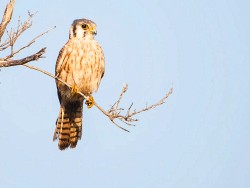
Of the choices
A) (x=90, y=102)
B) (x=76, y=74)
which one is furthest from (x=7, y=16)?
(x=90, y=102)

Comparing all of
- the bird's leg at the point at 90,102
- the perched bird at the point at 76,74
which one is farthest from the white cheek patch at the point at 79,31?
the bird's leg at the point at 90,102

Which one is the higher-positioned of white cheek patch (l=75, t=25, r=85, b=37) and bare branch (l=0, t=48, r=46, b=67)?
white cheek patch (l=75, t=25, r=85, b=37)

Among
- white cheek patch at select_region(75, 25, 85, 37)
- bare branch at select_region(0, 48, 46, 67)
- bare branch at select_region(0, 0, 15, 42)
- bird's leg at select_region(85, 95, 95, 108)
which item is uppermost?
white cheek patch at select_region(75, 25, 85, 37)

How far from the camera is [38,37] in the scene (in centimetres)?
548

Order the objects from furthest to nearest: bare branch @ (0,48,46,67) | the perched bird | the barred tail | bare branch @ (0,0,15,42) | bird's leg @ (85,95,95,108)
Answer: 1. the barred tail
2. the perched bird
3. bird's leg @ (85,95,95,108)
4. bare branch @ (0,0,15,42)
5. bare branch @ (0,48,46,67)

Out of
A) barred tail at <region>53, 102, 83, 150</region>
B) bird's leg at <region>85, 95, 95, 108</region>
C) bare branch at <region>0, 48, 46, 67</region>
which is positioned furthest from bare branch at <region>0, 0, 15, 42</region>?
barred tail at <region>53, 102, 83, 150</region>

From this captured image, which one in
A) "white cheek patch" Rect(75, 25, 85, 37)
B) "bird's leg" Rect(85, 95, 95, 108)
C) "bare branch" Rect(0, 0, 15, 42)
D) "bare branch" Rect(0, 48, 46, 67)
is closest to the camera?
"bare branch" Rect(0, 48, 46, 67)

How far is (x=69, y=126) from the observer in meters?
8.28

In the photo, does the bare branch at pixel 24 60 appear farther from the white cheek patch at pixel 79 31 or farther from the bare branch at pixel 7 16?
the white cheek patch at pixel 79 31

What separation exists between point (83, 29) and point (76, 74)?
0.75 metres

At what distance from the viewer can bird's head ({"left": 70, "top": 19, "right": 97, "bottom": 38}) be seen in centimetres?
796

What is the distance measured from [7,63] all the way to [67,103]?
3171mm

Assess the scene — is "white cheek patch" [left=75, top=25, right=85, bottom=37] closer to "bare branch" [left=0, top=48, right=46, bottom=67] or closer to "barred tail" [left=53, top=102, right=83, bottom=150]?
"barred tail" [left=53, top=102, right=83, bottom=150]

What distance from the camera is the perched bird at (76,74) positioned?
7691 millimetres
